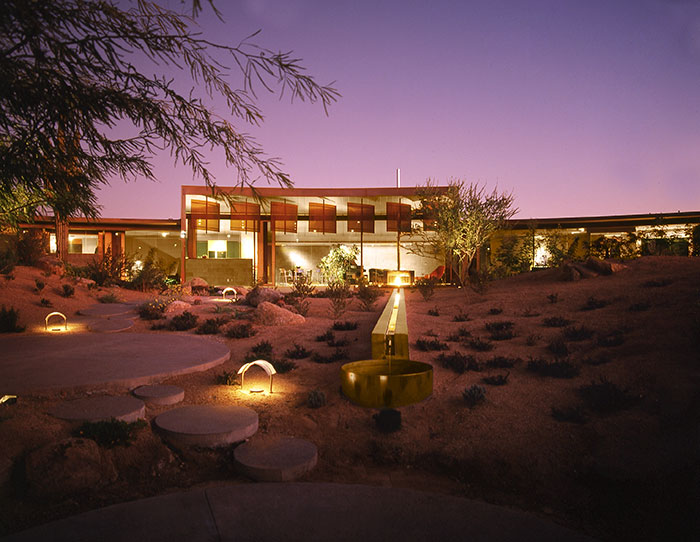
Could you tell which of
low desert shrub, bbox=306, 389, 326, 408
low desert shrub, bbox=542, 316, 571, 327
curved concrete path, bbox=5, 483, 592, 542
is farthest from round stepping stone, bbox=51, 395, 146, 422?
low desert shrub, bbox=542, 316, 571, 327

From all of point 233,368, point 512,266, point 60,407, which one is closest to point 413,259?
point 512,266

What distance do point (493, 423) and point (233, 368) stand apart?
11.9 feet

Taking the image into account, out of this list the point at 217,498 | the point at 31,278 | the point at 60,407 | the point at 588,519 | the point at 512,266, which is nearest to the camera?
the point at 217,498

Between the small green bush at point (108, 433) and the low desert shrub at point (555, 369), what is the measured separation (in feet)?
16.4

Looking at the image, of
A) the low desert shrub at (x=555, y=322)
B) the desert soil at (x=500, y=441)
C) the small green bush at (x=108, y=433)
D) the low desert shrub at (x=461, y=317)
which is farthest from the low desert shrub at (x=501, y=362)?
the small green bush at (x=108, y=433)

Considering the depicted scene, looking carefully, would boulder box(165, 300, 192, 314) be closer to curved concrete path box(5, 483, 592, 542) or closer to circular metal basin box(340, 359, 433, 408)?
circular metal basin box(340, 359, 433, 408)

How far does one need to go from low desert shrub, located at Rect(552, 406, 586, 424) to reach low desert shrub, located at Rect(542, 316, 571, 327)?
4771 mm

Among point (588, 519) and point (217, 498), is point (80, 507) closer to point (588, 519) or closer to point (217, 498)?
point (217, 498)

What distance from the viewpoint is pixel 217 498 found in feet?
Answer: 8.73

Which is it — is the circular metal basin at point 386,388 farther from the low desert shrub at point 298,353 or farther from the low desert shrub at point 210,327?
the low desert shrub at point 210,327

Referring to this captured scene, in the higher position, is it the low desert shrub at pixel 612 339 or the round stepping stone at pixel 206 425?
the low desert shrub at pixel 612 339

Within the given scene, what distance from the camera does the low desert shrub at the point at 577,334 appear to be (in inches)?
306

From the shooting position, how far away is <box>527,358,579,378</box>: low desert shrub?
5.76 meters

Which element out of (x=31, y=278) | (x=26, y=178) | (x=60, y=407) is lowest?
(x=60, y=407)
